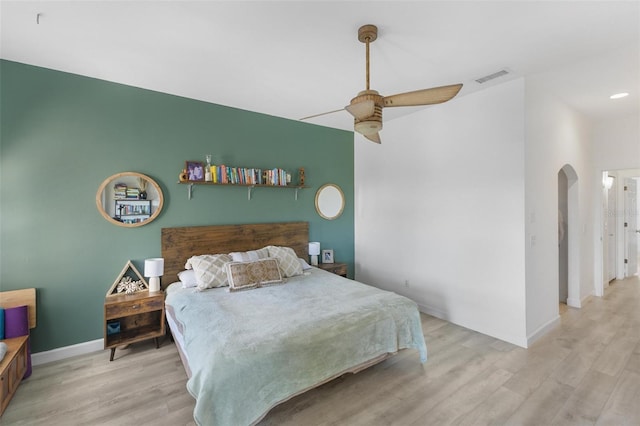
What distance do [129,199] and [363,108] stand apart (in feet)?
9.01

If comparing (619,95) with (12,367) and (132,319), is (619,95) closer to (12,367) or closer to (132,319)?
(132,319)

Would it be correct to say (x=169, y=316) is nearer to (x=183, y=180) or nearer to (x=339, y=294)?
(x=183, y=180)

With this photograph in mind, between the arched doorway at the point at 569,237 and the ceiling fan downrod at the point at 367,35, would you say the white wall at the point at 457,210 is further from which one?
the ceiling fan downrod at the point at 367,35

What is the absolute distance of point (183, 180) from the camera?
3.32 meters

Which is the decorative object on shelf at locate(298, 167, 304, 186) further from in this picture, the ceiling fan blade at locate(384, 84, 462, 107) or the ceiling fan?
the ceiling fan blade at locate(384, 84, 462, 107)

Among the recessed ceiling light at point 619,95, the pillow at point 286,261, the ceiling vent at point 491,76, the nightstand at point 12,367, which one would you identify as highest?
the ceiling vent at point 491,76

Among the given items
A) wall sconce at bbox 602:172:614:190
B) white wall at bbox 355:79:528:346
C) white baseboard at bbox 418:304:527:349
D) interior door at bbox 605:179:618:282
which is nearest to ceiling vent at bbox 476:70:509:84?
white wall at bbox 355:79:528:346

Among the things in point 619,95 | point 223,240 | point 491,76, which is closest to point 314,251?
point 223,240

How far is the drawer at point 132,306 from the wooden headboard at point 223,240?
375mm

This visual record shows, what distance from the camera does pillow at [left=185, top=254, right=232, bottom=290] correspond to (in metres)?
3.01

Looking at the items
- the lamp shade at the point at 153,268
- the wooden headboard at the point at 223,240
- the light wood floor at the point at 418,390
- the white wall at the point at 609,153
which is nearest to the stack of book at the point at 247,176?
the wooden headboard at the point at 223,240

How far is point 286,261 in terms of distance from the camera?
3594 millimetres

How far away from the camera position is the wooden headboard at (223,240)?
333 cm

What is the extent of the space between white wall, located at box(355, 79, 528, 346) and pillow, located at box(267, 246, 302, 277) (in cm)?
162
